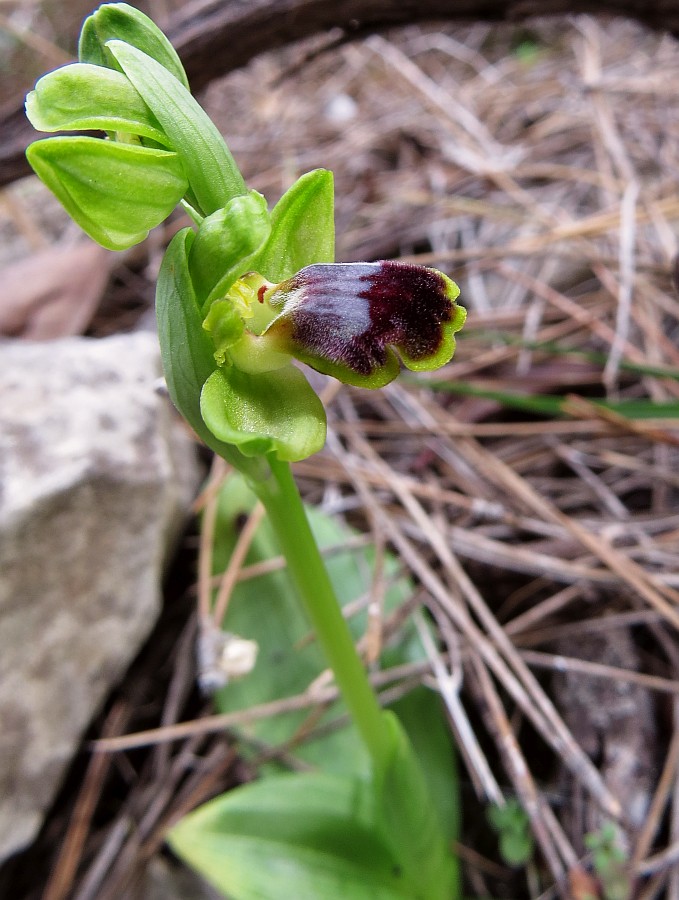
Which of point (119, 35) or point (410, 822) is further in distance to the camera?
point (410, 822)

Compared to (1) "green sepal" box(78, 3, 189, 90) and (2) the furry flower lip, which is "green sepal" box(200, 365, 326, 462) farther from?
(1) "green sepal" box(78, 3, 189, 90)

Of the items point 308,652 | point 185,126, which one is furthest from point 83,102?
point 308,652

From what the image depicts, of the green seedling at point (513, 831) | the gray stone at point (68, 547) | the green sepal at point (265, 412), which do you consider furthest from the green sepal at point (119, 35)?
the green seedling at point (513, 831)

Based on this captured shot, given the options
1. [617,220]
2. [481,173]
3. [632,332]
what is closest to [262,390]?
[632,332]

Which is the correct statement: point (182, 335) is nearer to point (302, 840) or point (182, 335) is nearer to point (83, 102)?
point (83, 102)

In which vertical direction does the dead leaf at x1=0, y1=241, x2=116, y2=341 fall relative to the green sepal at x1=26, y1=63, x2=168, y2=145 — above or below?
below

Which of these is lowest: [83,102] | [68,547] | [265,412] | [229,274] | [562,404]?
[562,404]

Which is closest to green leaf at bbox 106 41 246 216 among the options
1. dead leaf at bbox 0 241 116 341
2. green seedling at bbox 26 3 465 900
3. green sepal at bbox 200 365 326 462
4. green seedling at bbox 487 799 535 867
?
green seedling at bbox 26 3 465 900
